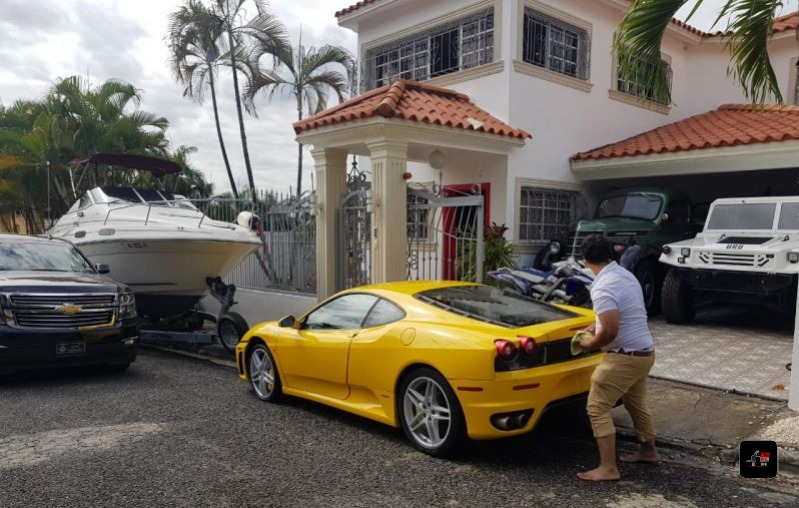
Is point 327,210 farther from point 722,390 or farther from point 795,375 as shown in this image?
point 795,375

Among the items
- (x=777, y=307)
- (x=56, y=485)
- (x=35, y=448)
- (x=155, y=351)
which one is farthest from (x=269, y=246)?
(x=777, y=307)

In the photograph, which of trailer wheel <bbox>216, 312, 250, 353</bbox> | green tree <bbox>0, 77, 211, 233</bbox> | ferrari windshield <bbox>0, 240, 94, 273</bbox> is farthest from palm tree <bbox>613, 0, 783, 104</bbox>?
green tree <bbox>0, 77, 211, 233</bbox>

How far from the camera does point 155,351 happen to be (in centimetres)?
970

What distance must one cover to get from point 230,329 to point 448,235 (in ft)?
11.5

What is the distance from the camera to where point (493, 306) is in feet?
16.8

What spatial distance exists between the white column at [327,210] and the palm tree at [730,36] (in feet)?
16.1

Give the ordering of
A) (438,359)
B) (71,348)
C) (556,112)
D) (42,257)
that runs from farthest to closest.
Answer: (556,112) < (42,257) < (71,348) < (438,359)

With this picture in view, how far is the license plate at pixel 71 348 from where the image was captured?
6941mm

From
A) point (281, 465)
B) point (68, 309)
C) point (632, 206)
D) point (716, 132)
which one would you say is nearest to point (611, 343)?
point (281, 465)

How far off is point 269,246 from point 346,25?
5511 millimetres

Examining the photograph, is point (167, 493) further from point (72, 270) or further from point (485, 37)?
point (485, 37)

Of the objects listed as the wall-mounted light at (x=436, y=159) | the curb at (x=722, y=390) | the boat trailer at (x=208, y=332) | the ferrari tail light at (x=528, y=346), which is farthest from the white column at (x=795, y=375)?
the boat trailer at (x=208, y=332)

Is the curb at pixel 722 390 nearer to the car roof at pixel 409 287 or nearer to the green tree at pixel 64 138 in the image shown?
the car roof at pixel 409 287

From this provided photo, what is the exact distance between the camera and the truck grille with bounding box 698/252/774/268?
27.4ft
